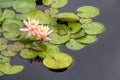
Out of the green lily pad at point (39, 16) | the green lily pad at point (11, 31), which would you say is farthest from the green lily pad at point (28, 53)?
the green lily pad at point (39, 16)

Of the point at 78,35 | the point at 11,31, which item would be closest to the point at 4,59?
the point at 11,31

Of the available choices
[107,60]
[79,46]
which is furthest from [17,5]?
[107,60]

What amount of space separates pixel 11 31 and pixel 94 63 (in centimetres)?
54

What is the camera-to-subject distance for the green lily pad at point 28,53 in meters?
1.94

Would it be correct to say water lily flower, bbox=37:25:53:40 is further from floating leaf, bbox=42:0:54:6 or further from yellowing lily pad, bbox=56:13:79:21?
floating leaf, bbox=42:0:54:6

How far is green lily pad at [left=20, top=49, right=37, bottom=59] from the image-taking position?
194 cm

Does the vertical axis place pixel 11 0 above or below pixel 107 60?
above

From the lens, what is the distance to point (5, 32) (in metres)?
2.05

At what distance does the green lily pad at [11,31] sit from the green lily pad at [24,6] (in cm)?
17

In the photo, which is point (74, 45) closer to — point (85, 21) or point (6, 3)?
point (85, 21)

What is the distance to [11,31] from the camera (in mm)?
2051

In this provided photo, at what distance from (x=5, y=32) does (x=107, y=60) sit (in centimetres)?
64

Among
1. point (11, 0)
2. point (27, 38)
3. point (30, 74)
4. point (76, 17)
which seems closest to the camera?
point (30, 74)

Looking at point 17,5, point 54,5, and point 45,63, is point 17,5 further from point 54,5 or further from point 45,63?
point 45,63
